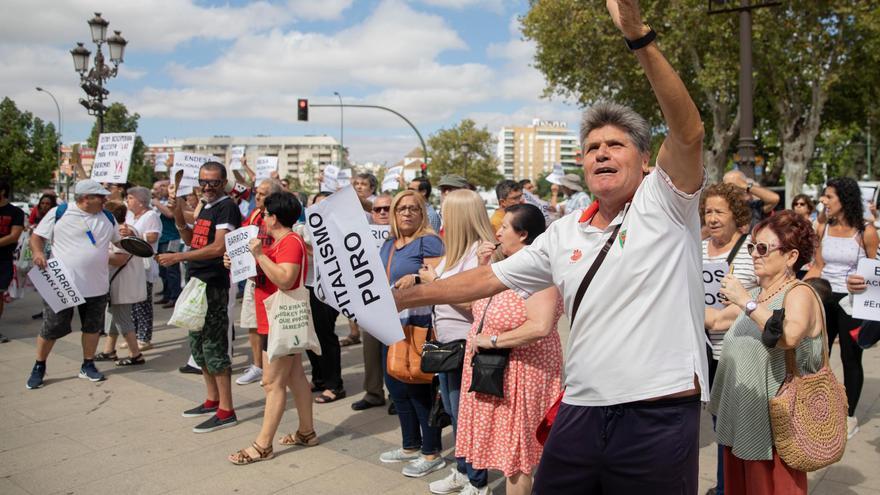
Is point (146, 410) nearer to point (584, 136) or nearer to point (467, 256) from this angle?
point (467, 256)

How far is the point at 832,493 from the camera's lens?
161 inches

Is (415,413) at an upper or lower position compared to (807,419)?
lower

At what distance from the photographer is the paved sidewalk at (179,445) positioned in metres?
4.39

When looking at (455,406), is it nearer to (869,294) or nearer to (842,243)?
(869,294)

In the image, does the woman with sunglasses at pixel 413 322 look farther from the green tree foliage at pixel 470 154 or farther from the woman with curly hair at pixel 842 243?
the green tree foliage at pixel 470 154

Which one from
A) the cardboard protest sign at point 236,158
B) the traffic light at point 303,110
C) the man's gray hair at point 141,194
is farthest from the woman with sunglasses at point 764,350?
the traffic light at point 303,110

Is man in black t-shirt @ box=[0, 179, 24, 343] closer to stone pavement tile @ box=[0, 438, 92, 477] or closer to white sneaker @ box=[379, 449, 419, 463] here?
stone pavement tile @ box=[0, 438, 92, 477]

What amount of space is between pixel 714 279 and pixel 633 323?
2.15 metres

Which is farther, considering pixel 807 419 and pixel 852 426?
pixel 852 426

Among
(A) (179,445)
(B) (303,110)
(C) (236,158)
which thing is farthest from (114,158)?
(B) (303,110)

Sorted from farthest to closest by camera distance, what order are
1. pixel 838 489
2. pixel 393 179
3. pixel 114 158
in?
pixel 393 179 < pixel 114 158 < pixel 838 489

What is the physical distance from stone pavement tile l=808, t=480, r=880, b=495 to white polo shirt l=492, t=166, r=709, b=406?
257 centimetres

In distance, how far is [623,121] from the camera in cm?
225

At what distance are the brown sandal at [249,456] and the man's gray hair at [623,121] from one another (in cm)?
348
